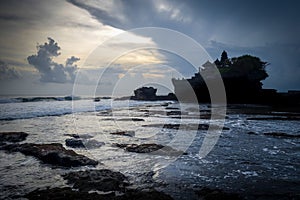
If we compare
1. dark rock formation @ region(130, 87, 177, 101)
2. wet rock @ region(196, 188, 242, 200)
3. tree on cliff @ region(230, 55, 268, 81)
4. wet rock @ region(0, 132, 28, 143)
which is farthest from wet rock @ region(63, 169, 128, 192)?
dark rock formation @ region(130, 87, 177, 101)

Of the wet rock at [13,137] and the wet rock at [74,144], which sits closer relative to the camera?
the wet rock at [74,144]

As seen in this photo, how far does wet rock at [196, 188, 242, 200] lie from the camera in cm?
472

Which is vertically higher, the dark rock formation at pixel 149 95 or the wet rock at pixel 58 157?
the dark rock formation at pixel 149 95

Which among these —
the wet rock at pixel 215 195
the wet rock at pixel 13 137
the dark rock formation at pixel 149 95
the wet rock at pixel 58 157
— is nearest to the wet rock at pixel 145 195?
the wet rock at pixel 215 195

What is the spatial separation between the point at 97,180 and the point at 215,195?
289 cm

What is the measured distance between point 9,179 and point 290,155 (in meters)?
9.81

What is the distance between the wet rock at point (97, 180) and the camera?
5168mm

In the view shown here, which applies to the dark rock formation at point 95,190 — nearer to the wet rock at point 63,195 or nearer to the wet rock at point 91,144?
the wet rock at point 63,195

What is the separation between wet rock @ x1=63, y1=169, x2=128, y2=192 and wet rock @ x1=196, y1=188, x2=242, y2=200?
6.07 ft

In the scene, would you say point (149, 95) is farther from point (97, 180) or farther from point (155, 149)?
point (97, 180)

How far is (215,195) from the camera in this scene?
4844 mm

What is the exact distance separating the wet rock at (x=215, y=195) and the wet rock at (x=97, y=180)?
1.85 m

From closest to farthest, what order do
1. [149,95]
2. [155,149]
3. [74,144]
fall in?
[155,149] < [74,144] < [149,95]

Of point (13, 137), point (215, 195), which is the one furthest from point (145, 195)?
point (13, 137)
